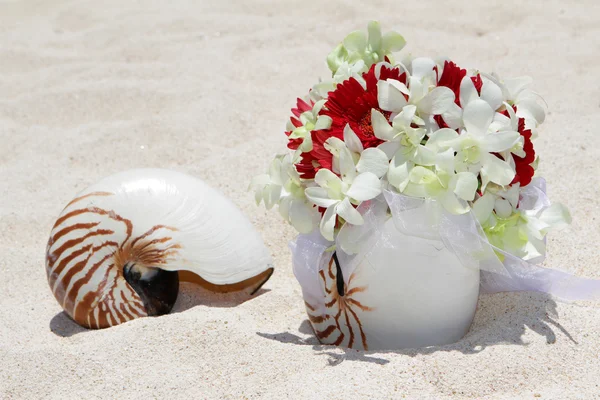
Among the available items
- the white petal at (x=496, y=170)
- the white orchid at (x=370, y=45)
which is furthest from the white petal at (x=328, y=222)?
the white orchid at (x=370, y=45)

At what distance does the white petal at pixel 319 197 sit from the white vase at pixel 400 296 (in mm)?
160

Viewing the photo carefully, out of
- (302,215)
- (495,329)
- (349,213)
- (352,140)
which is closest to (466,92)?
(352,140)

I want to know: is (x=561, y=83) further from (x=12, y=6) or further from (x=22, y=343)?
(x=12, y=6)

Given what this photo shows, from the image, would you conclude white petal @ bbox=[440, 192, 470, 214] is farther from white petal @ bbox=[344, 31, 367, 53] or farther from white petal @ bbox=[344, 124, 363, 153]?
white petal @ bbox=[344, 31, 367, 53]

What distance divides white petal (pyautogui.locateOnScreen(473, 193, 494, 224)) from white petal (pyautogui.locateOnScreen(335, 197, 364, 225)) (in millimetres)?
286

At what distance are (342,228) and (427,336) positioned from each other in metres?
0.36

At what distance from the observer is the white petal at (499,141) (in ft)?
5.67

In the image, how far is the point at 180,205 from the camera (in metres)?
2.29

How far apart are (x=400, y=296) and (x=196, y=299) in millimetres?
787

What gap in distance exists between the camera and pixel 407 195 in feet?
5.89

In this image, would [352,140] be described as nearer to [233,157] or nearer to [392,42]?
[392,42]

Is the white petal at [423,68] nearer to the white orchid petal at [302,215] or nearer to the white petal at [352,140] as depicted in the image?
the white petal at [352,140]

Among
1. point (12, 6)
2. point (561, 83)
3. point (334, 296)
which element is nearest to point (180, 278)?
point (334, 296)

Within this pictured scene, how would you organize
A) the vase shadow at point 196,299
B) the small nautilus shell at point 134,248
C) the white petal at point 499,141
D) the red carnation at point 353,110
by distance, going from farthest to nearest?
the vase shadow at point 196,299
the small nautilus shell at point 134,248
the red carnation at point 353,110
the white petal at point 499,141
